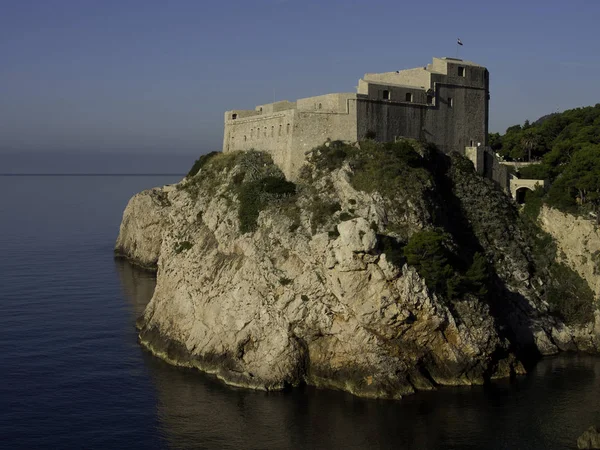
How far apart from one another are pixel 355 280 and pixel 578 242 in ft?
76.6

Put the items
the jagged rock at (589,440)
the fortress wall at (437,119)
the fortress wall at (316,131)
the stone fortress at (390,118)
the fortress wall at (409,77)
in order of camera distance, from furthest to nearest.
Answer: the fortress wall at (409,77)
the fortress wall at (437,119)
the stone fortress at (390,118)
the fortress wall at (316,131)
the jagged rock at (589,440)

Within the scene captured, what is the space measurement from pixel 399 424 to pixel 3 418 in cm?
2370

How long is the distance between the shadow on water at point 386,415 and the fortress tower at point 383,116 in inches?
846

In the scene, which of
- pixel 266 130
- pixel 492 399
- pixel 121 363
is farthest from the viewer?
pixel 266 130

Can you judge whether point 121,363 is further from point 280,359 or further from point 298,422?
point 298,422

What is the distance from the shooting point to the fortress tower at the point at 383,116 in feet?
218

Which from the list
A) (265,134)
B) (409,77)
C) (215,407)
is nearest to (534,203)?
(409,77)

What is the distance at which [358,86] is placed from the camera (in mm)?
68562

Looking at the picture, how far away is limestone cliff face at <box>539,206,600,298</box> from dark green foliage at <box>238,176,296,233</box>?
22.5 metres

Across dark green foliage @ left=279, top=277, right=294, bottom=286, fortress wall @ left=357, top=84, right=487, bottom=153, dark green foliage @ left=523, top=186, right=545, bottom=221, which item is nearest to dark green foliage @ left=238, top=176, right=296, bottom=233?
dark green foliage @ left=279, top=277, right=294, bottom=286

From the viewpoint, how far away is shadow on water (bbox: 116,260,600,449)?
1773 inches

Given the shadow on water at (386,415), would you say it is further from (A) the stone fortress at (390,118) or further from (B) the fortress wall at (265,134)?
(A) the stone fortress at (390,118)

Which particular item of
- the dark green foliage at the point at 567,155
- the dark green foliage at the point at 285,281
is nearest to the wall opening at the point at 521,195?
the dark green foliage at the point at 567,155

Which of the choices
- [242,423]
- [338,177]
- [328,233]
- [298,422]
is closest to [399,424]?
[298,422]
